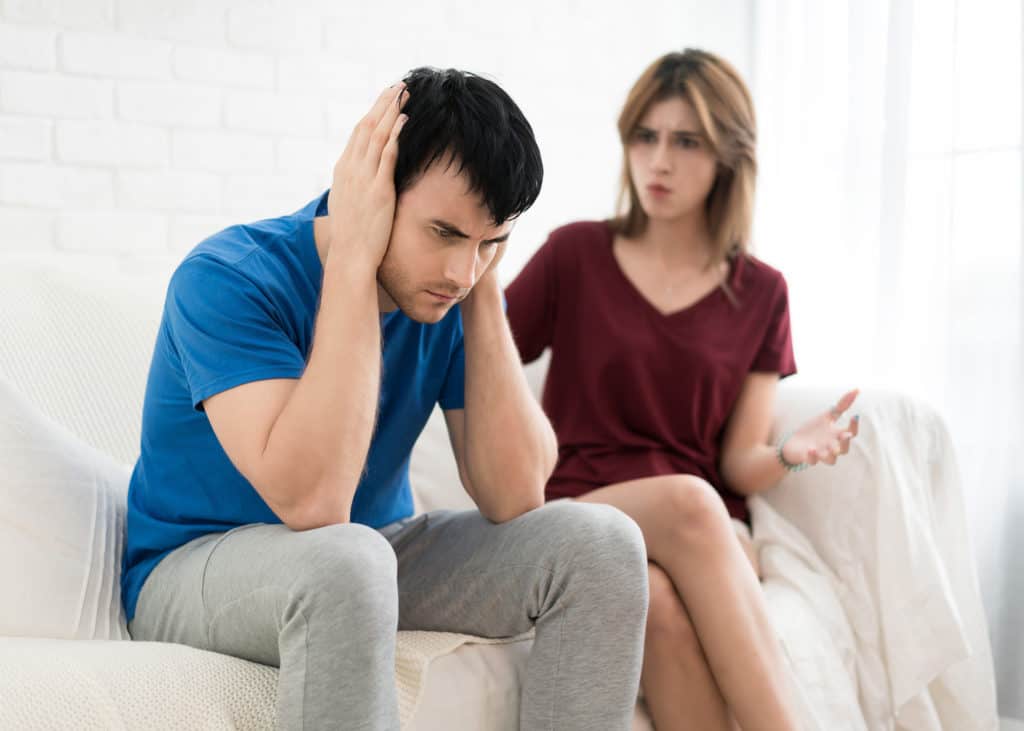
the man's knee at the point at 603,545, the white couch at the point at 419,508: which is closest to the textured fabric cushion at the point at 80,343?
the white couch at the point at 419,508

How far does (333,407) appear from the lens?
1190 mm

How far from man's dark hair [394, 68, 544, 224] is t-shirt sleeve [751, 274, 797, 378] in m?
0.93

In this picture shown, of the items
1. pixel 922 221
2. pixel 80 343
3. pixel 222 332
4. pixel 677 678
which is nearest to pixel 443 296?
pixel 222 332

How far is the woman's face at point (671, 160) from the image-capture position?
2035 mm

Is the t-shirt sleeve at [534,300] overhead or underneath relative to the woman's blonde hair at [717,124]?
underneath

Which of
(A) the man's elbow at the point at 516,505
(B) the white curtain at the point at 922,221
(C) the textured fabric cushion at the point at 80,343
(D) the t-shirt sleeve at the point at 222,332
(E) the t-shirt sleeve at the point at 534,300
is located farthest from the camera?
(B) the white curtain at the point at 922,221

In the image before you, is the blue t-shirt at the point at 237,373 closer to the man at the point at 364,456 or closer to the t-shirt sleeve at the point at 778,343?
the man at the point at 364,456

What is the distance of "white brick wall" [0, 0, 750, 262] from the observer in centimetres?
217

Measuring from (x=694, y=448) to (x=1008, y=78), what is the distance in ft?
3.22

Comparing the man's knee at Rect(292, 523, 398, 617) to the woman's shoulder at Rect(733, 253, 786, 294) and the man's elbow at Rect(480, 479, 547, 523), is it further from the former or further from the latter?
the woman's shoulder at Rect(733, 253, 786, 294)

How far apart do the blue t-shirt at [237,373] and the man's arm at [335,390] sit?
1.6 inches

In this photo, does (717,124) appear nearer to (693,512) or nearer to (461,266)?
(693,512)

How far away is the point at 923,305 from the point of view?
7.87ft

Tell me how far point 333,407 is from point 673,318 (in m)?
0.99
